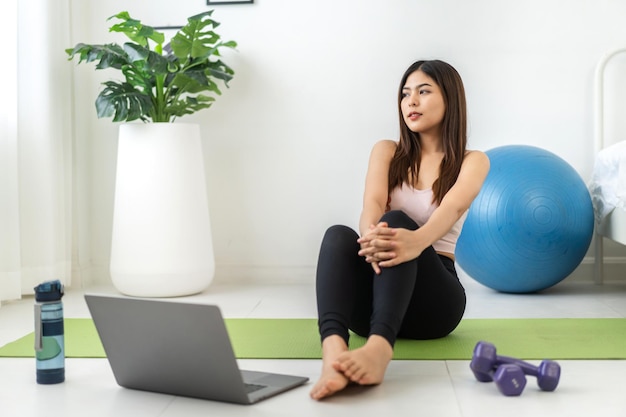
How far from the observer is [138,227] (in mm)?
3607

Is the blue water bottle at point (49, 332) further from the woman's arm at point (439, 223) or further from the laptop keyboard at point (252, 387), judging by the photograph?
the woman's arm at point (439, 223)

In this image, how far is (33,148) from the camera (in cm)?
364

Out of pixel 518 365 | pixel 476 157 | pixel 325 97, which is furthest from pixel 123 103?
pixel 518 365

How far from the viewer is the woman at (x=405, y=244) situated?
6.51 feet

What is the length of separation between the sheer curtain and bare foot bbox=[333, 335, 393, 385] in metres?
2.01

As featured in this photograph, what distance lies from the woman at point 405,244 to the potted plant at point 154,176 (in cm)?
131

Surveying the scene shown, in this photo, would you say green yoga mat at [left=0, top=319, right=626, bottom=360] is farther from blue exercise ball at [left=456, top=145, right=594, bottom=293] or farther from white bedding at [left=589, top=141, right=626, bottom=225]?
white bedding at [left=589, top=141, right=626, bottom=225]

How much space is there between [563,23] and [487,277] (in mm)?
1280

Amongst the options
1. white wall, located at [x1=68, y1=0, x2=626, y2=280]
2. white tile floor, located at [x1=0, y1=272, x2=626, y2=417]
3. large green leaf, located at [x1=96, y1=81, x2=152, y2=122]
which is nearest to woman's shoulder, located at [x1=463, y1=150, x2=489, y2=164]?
white tile floor, located at [x1=0, y1=272, x2=626, y2=417]

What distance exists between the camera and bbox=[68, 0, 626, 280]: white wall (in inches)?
155

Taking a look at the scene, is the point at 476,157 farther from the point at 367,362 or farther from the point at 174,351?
the point at 174,351

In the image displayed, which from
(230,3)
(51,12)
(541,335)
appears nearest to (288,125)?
(230,3)

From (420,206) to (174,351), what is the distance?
0.96m

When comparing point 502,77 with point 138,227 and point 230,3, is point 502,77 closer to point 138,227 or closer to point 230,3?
point 230,3
